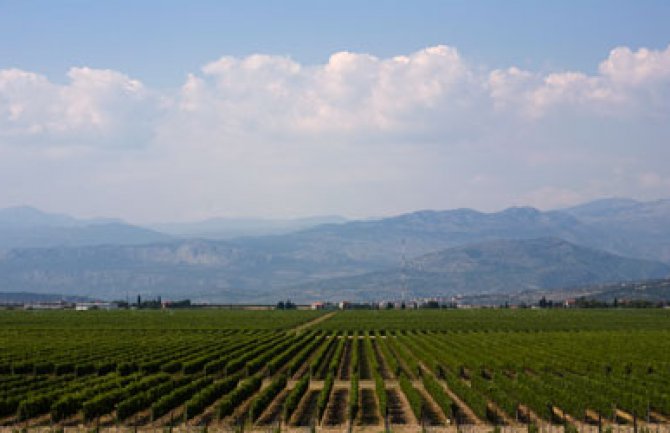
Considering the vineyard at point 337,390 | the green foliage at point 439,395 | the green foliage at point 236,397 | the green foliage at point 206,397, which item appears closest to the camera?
the vineyard at point 337,390

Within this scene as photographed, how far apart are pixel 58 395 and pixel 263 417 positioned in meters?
9.99

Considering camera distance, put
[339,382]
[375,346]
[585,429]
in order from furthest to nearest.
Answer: [375,346] → [339,382] → [585,429]

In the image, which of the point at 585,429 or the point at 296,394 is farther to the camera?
the point at 296,394

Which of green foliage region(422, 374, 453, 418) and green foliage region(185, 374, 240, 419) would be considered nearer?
green foliage region(185, 374, 240, 419)

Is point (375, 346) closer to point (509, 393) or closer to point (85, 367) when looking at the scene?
point (85, 367)

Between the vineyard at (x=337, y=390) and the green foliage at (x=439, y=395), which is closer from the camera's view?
the vineyard at (x=337, y=390)

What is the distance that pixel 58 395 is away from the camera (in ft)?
119

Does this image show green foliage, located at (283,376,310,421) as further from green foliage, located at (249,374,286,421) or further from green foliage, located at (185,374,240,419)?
green foliage, located at (185,374,240,419)

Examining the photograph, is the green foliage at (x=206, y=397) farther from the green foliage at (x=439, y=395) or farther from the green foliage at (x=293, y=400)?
the green foliage at (x=439, y=395)

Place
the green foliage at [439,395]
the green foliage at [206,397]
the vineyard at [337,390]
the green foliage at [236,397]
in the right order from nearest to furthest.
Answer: the vineyard at [337,390], the green foliage at [206,397], the green foliage at [236,397], the green foliage at [439,395]

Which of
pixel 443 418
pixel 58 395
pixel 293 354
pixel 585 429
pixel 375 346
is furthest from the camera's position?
pixel 375 346

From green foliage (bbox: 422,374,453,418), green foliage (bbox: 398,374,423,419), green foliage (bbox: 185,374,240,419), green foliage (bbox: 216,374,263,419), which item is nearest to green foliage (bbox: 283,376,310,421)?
green foliage (bbox: 216,374,263,419)

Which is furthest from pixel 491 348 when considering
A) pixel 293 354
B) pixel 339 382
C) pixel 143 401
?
pixel 143 401

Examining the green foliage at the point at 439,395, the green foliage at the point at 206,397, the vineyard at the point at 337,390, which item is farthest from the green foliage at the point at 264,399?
the green foliage at the point at 439,395
